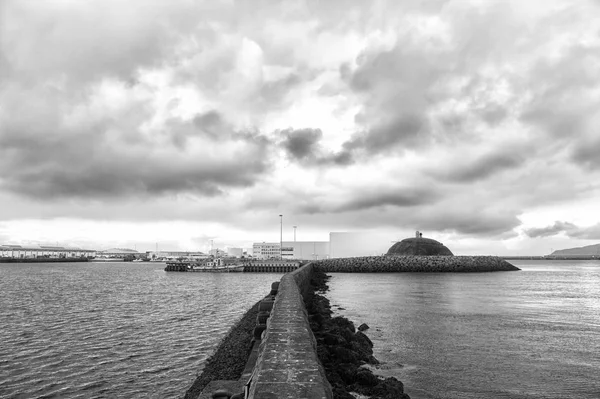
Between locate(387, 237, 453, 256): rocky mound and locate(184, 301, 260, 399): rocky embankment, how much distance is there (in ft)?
350

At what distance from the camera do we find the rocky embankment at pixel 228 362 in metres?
11.4

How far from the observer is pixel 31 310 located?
1115 inches

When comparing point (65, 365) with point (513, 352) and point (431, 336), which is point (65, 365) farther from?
point (513, 352)

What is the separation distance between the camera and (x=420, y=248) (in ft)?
391

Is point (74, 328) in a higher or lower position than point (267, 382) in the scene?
lower

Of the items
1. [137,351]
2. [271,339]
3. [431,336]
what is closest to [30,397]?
[137,351]

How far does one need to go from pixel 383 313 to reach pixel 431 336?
6.83 meters

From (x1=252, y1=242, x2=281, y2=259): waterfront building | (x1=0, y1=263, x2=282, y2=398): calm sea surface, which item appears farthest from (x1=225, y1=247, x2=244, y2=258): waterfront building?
(x1=0, y1=263, x2=282, y2=398): calm sea surface

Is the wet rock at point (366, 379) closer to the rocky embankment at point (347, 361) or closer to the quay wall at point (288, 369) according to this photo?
the rocky embankment at point (347, 361)

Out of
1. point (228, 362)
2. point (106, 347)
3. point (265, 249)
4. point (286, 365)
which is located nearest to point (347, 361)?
point (228, 362)

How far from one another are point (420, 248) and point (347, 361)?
370 ft

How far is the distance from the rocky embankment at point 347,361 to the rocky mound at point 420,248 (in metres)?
106

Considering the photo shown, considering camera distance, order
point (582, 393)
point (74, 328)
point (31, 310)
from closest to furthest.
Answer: point (582, 393) → point (74, 328) → point (31, 310)

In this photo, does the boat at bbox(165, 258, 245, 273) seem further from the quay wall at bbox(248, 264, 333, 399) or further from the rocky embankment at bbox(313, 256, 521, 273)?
the quay wall at bbox(248, 264, 333, 399)
